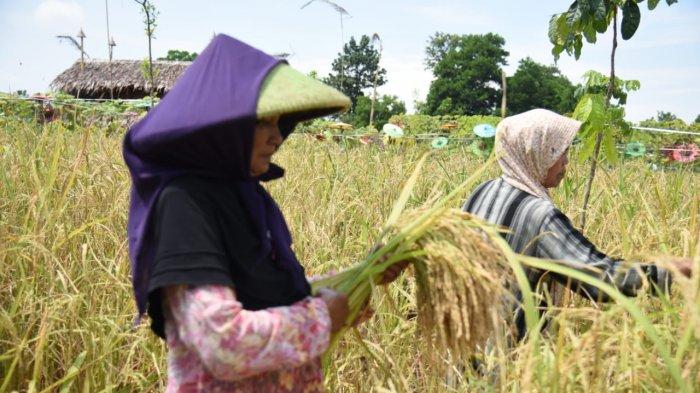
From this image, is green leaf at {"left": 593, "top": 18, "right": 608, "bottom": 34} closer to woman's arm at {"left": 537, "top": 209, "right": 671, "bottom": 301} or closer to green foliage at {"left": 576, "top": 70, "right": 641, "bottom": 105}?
green foliage at {"left": 576, "top": 70, "right": 641, "bottom": 105}


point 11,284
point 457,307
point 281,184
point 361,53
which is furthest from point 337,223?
point 361,53

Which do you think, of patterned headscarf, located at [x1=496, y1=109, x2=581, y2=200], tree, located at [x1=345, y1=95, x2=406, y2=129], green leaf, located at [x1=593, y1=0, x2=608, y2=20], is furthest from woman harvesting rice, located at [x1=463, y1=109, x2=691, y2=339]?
tree, located at [x1=345, y1=95, x2=406, y2=129]

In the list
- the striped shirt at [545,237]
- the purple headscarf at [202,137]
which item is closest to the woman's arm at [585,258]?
the striped shirt at [545,237]

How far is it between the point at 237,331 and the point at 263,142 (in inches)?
12.7

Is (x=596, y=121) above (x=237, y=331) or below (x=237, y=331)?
above

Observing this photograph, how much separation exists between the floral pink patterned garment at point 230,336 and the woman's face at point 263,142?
231 millimetres

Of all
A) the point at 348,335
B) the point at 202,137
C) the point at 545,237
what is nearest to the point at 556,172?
the point at 545,237

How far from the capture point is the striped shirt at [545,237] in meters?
1.72

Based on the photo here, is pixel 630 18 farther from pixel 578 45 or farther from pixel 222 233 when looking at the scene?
pixel 222 233

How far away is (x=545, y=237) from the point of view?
6.23 feet

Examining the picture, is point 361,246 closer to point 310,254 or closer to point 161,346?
point 310,254

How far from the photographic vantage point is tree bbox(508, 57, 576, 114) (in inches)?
1913

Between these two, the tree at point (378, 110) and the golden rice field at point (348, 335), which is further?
the tree at point (378, 110)

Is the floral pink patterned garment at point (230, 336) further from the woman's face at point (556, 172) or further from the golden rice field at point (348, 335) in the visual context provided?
the woman's face at point (556, 172)
